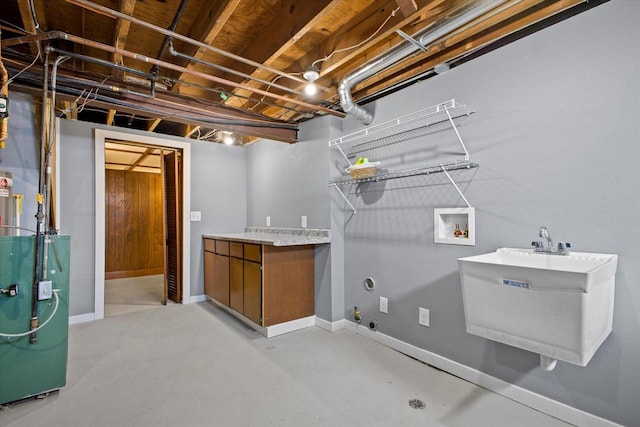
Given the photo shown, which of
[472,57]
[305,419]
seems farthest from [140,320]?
[472,57]

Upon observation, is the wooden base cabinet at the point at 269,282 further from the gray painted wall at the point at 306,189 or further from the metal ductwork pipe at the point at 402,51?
the metal ductwork pipe at the point at 402,51

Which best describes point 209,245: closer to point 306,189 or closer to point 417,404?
point 306,189

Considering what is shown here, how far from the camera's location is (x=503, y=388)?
1.94 m

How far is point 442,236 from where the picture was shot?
7.55 feet

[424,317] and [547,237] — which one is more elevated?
[547,237]

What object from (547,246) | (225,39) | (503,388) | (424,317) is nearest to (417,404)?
(503,388)

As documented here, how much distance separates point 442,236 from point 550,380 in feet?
3.40

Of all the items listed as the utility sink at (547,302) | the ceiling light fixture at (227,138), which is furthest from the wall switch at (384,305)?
the ceiling light fixture at (227,138)

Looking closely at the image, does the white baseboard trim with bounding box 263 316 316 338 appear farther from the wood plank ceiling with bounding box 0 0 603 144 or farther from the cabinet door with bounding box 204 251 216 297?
the wood plank ceiling with bounding box 0 0 603 144

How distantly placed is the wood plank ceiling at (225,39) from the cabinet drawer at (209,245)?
1.61 m

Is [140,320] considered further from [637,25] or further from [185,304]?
[637,25]

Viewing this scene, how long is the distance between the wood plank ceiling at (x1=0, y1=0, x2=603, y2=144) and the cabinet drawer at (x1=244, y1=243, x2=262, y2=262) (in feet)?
3.99

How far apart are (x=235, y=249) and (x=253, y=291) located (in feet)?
1.90

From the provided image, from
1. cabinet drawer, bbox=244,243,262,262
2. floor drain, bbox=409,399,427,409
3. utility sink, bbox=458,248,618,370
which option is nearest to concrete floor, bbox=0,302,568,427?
floor drain, bbox=409,399,427,409
